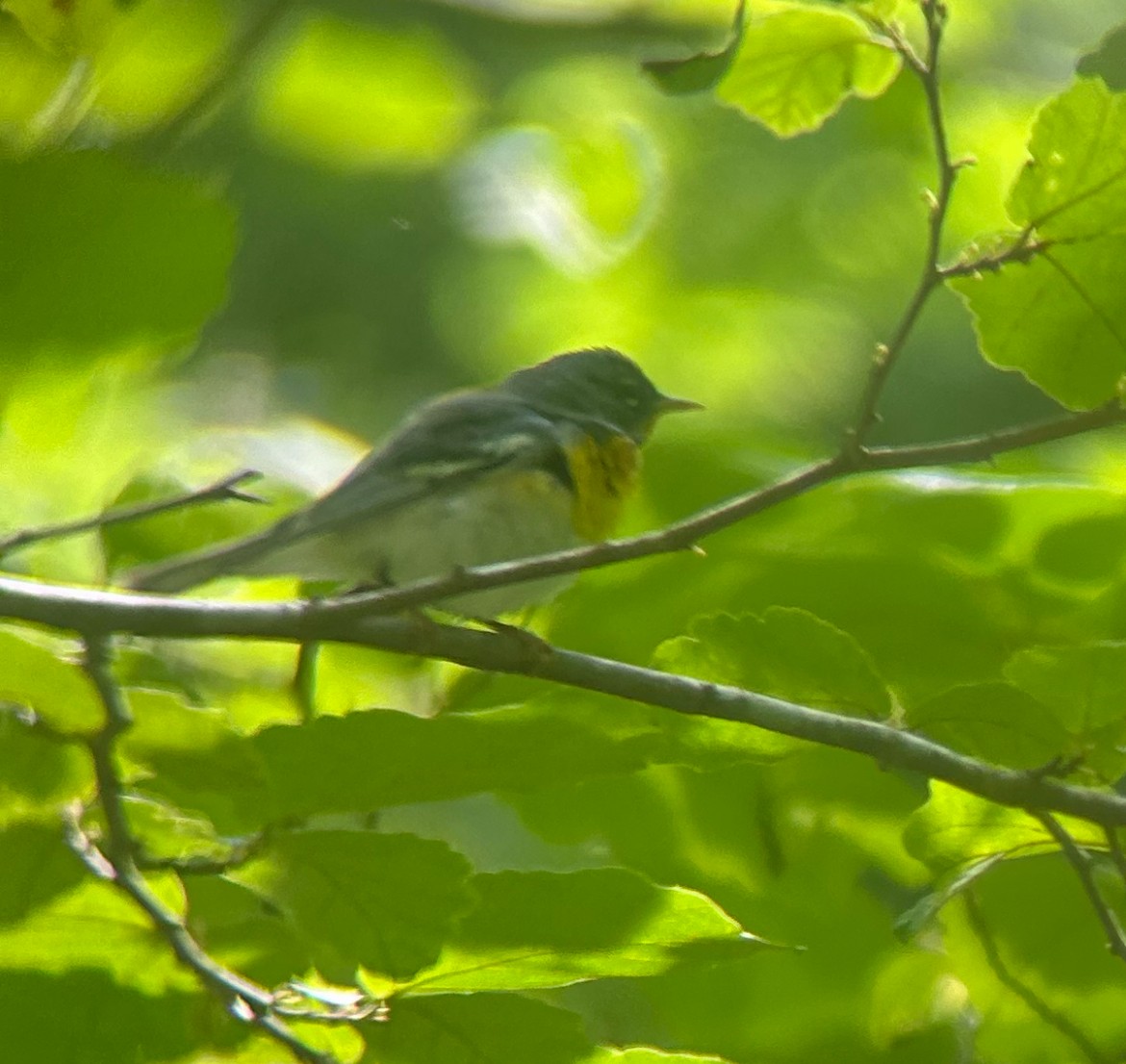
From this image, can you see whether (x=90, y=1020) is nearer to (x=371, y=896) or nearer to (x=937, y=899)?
(x=371, y=896)

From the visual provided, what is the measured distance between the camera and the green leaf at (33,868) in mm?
955

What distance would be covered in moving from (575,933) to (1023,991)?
48 cm

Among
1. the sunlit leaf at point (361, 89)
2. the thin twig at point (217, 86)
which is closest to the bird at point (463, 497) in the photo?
the thin twig at point (217, 86)

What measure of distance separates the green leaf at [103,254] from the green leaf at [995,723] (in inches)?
20.5

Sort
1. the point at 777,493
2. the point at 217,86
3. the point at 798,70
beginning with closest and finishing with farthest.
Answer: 1. the point at 777,493
2. the point at 217,86
3. the point at 798,70

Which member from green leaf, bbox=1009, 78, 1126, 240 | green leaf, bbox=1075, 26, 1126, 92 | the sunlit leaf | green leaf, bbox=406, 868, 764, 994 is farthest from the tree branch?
the sunlit leaf

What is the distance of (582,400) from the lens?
2.39 metres

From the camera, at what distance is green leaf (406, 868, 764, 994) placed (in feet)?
3.15

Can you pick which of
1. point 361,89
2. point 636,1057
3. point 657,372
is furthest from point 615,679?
point 657,372

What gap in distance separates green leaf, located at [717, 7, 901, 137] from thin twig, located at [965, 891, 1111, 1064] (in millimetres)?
619

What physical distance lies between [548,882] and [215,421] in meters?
2.67

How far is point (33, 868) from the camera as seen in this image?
3.17 feet

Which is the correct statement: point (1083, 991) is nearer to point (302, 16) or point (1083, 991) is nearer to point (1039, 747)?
point (1039, 747)

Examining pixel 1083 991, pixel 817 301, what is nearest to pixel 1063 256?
pixel 1083 991
